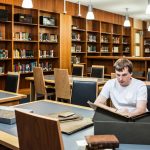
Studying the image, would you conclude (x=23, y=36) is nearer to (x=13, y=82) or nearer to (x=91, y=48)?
(x=13, y=82)

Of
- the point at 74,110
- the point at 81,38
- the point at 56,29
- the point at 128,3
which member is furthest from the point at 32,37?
the point at 74,110

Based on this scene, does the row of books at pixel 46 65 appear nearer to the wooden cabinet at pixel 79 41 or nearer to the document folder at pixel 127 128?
the wooden cabinet at pixel 79 41

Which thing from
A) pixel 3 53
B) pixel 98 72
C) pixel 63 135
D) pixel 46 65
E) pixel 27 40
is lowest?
pixel 63 135

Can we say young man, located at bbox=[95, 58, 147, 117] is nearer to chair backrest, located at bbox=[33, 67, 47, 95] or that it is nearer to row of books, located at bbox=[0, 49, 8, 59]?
chair backrest, located at bbox=[33, 67, 47, 95]

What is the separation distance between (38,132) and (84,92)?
190 cm

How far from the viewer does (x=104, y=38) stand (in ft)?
32.8

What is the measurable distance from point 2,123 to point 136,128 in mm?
1064

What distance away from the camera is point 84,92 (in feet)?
10.5

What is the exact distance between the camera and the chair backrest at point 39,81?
5023mm

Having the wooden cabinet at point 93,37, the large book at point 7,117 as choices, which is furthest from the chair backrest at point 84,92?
the wooden cabinet at point 93,37

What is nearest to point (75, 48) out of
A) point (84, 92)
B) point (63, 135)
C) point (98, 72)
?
point (98, 72)

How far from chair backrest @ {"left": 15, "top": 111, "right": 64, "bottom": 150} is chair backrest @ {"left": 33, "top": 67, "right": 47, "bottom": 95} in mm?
3592

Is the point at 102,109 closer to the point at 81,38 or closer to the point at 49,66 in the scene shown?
the point at 49,66

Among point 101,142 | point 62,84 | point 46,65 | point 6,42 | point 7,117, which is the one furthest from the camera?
point 46,65
